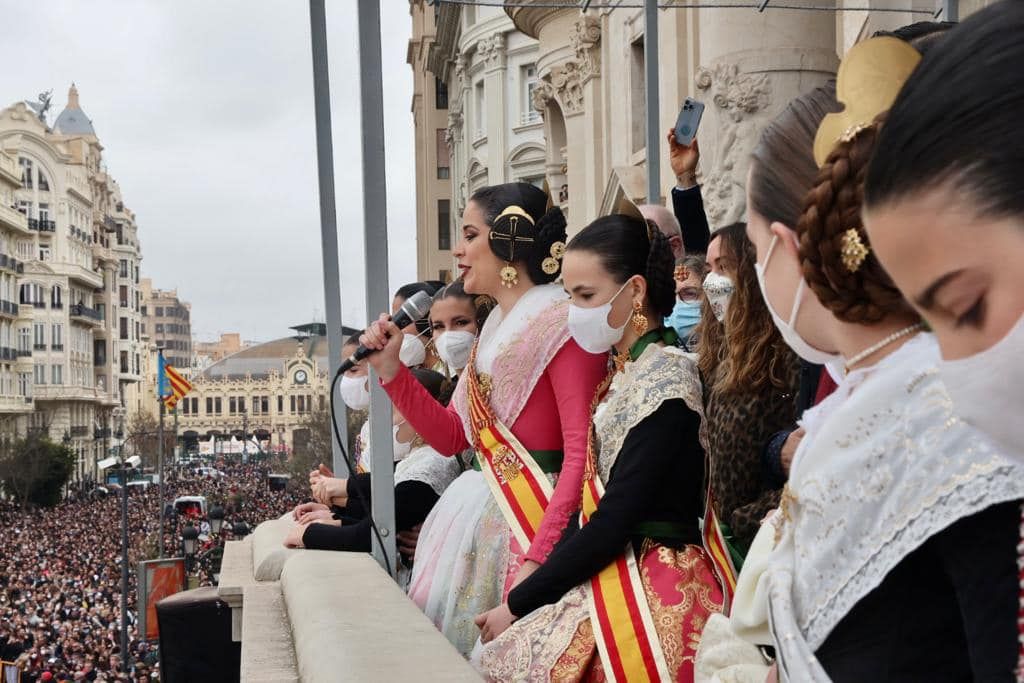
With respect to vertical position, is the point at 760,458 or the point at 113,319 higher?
the point at 113,319

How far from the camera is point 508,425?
4254 mm

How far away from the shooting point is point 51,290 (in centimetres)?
10231

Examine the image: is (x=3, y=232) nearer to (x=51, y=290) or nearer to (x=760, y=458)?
(x=51, y=290)

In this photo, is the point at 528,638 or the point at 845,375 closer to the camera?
the point at 845,375

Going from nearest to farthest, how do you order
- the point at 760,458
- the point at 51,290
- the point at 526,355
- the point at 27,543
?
the point at 760,458 < the point at 526,355 < the point at 27,543 < the point at 51,290

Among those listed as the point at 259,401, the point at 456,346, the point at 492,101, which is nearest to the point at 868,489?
the point at 456,346

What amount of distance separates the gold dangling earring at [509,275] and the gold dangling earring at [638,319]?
36.6 inches

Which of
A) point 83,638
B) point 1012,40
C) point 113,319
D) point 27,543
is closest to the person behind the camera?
point 1012,40

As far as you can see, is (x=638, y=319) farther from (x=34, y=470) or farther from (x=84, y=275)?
(x=84, y=275)

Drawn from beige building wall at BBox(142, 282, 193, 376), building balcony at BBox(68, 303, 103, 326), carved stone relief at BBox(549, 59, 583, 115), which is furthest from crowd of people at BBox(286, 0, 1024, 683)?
beige building wall at BBox(142, 282, 193, 376)

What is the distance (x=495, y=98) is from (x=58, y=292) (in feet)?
228

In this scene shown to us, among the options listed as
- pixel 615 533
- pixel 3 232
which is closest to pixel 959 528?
pixel 615 533

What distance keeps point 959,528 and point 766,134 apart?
2.15 ft

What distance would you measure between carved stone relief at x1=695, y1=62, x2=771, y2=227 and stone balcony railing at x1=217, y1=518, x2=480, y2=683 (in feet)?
21.8
